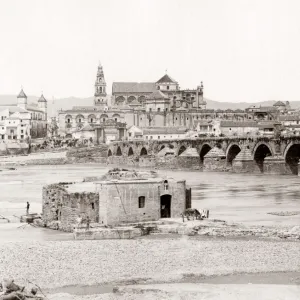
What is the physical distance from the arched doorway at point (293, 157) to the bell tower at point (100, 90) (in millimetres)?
96855

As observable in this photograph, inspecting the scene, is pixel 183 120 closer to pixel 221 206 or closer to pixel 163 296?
pixel 221 206

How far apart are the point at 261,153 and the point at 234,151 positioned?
679 cm

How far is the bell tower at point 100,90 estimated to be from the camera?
18338 centimetres

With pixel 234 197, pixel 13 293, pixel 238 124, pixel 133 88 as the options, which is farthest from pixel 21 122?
pixel 13 293

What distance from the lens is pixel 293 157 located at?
8900 cm

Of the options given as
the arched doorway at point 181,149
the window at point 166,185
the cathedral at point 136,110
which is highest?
the cathedral at point 136,110

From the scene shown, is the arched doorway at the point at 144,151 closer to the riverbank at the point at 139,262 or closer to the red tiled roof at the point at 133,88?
the red tiled roof at the point at 133,88

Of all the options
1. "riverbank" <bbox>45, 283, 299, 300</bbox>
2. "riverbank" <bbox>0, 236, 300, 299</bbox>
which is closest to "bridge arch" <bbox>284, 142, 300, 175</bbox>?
"riverbank" <bbox>0, 236, 300, 299</bbox>

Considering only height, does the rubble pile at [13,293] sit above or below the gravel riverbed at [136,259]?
above

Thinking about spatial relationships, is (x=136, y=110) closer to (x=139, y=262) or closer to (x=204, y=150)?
(x=204, y=150)

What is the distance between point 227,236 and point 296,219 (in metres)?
8.91

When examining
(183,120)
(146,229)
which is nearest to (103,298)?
(146,229)

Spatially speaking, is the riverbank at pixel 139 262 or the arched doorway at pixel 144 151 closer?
the riverbank at pixel 139 262

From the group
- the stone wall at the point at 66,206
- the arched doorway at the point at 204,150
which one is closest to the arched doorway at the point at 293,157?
the arched doorway at the point at 204,150
